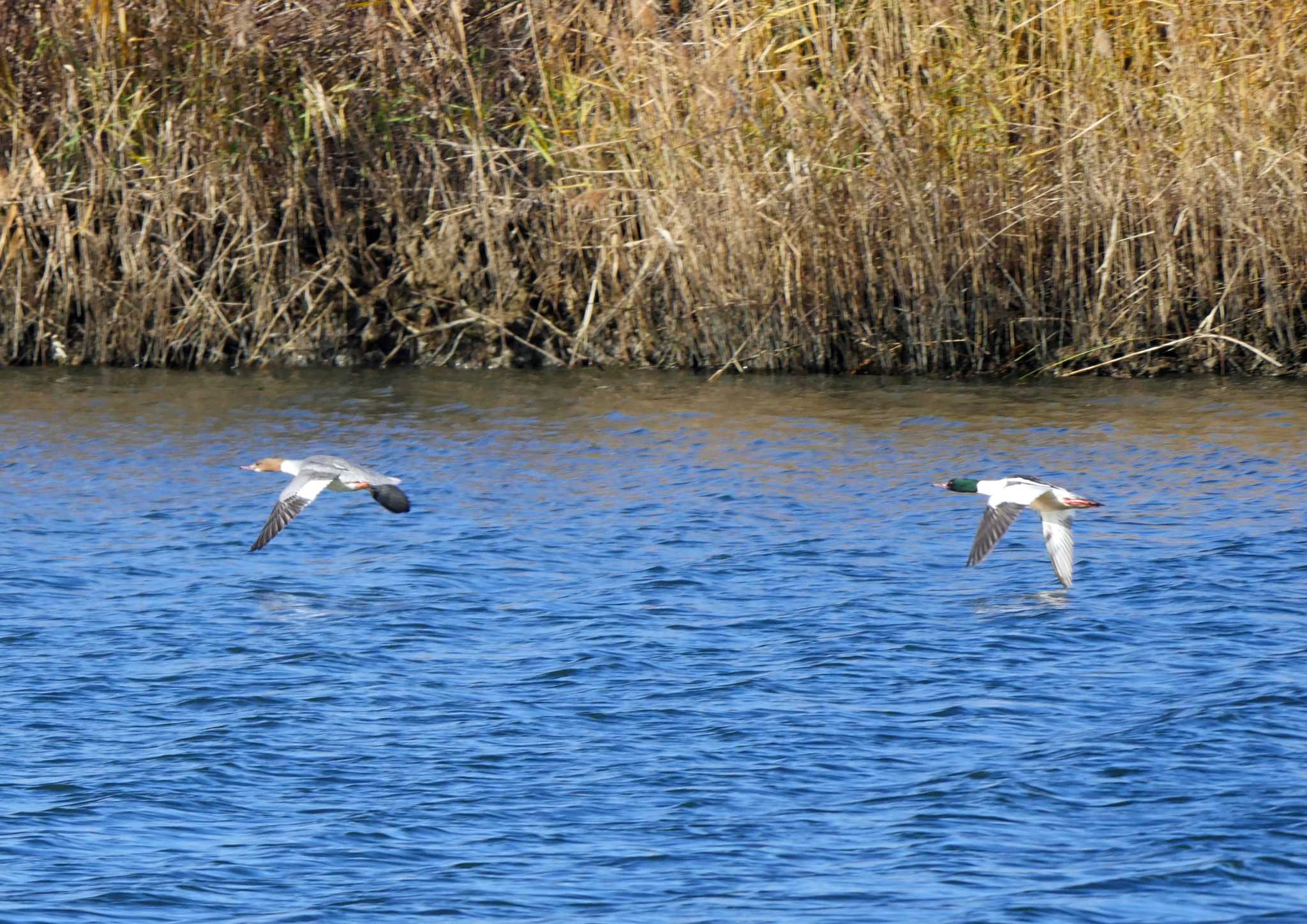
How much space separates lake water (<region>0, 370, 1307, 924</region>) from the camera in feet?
18.0

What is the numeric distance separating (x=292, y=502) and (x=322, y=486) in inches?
7.5

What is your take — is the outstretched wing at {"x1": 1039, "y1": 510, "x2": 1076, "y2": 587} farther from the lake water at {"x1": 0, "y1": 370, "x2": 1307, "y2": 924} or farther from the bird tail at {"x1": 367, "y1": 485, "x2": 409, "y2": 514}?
the bird tail at {"x1": 367, "y1": 485, "x2": 409, "y2": 514}

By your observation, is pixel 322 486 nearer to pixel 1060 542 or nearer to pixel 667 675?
pixel 667 675

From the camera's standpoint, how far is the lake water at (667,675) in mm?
5488

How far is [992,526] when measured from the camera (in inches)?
337

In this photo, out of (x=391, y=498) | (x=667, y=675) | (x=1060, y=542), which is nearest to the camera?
(x=667, y=675)

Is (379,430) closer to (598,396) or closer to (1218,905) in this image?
(598,396)

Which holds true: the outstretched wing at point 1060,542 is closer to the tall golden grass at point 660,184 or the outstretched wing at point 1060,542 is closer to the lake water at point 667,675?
the lake water at point 667,675

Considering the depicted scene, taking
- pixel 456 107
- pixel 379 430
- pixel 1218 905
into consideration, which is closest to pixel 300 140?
pixel 456 107

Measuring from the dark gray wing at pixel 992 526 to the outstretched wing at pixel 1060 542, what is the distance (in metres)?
0.26

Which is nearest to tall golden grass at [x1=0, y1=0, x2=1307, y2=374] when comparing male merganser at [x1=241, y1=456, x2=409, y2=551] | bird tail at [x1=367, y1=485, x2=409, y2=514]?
male merganser at [x1=241, y1=456, x2=409, y2=551]

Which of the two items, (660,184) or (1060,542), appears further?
(660,184)

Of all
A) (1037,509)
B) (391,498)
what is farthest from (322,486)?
(1037,509)

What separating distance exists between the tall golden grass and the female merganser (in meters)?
4.88
